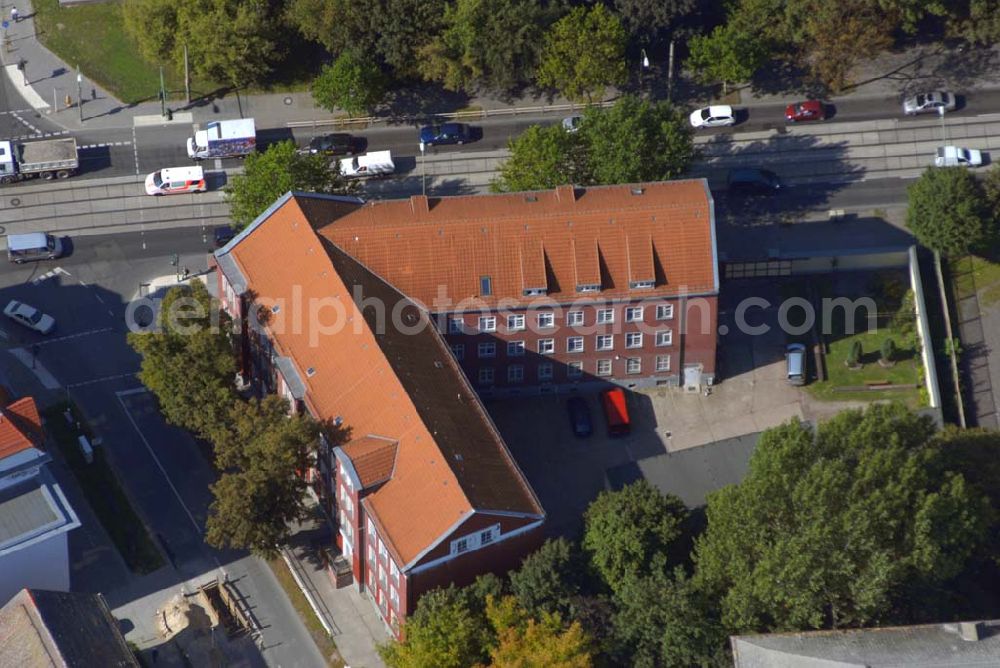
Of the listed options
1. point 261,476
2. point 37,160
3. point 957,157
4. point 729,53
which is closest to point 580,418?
point 261,476

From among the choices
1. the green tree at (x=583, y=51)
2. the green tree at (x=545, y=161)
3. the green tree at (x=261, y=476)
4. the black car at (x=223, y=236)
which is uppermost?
the green tree at (x=583, y=51)

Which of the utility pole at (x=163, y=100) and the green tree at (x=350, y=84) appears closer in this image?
the green tree at (x=350, y=84)

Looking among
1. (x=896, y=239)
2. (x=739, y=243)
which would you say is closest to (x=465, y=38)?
(x=739, y=243)

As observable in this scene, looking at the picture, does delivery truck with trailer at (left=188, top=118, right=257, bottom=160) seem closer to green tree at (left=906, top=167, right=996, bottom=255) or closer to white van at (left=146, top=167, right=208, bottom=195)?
white van at (left=146, top=167, right=208, bottom=195)

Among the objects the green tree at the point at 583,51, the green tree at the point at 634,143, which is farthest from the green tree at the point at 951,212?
the green tree at the point at 583,51

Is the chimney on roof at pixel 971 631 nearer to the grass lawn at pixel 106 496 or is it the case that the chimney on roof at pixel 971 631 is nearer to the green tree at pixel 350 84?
the grass lawn at pixel 106 496

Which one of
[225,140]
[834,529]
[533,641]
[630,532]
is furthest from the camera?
[225,140]

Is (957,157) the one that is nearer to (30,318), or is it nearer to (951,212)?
(951,212)
